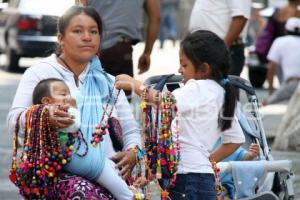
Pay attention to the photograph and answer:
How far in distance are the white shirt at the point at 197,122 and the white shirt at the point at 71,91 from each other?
0.24 m

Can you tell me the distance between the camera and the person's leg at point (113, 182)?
4.87 m

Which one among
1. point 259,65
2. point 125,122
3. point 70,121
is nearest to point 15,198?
point 125,122

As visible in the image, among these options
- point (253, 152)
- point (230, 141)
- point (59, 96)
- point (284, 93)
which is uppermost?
point (59, 96)

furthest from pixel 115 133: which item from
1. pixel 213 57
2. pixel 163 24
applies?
pixel 163 24

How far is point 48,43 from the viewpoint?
18438 millimetres

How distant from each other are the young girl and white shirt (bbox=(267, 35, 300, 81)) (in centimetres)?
717

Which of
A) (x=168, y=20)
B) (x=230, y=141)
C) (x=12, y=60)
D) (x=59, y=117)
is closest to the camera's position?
(x=59, y=117)

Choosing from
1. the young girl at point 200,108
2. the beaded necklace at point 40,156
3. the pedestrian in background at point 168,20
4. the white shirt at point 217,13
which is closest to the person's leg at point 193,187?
the young girl at point 200,108

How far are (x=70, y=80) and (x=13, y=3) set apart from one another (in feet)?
46.8

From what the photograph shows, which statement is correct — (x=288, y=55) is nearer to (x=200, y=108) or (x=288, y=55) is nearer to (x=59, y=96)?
(x=200, y=108)

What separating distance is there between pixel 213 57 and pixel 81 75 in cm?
66

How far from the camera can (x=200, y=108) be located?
5172mm

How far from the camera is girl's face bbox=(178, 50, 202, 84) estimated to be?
17.4ft

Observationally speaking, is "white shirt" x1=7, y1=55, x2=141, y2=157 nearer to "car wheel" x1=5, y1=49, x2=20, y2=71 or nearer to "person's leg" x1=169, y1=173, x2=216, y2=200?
"person's leg" x1=169, y1=173, x2=216, y2=200
